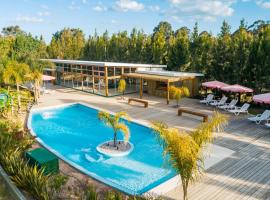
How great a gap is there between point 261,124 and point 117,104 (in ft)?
37.0

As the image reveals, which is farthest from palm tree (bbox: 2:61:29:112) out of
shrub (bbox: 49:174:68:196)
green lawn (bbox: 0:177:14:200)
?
shrub (bbox: 49:174:68:196)

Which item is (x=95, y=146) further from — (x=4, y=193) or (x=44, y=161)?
(x=4, y=193)

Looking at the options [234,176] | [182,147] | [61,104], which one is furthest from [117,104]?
[182,147]

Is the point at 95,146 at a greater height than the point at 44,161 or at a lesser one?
lesser

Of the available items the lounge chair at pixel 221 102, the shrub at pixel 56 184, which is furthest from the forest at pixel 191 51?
the shrub at pixel 56 184

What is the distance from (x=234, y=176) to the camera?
369 inches

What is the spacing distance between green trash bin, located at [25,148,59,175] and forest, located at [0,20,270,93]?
17722 millimetres

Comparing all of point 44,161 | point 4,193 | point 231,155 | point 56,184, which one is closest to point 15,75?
point 44,161

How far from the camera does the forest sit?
2097 cm

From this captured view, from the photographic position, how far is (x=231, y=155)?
11219 millimetres

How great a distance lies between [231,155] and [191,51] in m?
19.9

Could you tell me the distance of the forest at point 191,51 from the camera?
2097cm

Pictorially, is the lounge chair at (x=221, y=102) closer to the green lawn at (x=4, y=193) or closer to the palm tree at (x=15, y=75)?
the palm tree at (x=15, y=75)

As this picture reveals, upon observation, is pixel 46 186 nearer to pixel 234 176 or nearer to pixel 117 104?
pixel 234 176
